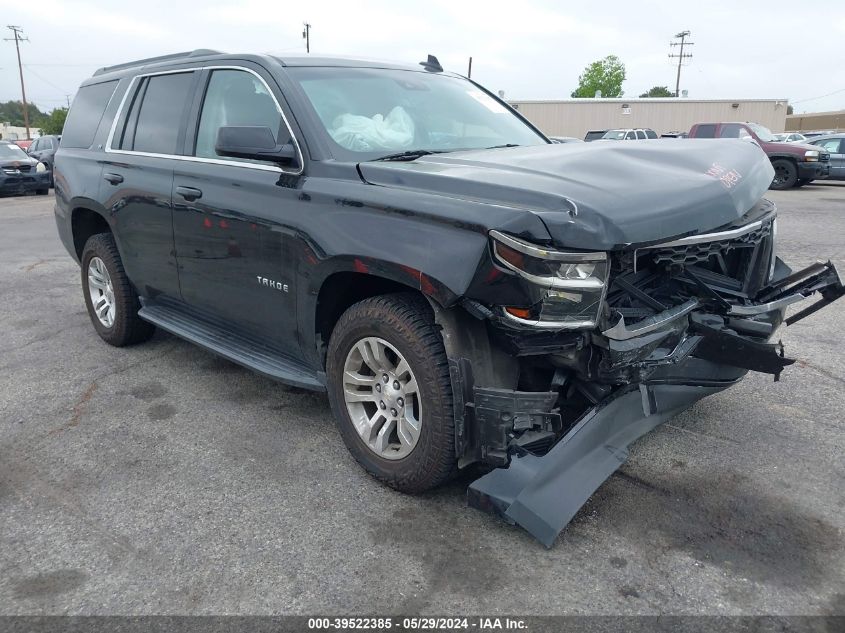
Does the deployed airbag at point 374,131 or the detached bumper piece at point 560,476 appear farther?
the deployed airbag at point 374,131

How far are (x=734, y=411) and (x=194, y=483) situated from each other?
300 cm

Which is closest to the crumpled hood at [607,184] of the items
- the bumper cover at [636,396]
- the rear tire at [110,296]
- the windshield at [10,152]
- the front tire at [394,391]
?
the bumper cover at [636,396]

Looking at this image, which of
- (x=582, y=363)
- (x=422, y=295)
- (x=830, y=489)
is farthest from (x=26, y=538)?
(x=830, y=489)

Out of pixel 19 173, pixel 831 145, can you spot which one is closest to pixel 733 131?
pixel 831 145

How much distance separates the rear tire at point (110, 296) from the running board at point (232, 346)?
0.85 feet

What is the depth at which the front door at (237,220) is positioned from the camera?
3.44 meters

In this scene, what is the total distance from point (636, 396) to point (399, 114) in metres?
1.97

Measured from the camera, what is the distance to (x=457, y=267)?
8.39ft

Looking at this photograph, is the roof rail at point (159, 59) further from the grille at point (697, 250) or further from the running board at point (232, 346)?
the grille at point (697, 250)

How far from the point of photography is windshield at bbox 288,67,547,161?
3498mm

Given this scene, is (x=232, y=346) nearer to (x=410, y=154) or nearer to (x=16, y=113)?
(x=410, y=154)

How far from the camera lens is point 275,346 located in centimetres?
373

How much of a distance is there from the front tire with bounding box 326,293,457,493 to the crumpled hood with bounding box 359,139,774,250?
1.86ft

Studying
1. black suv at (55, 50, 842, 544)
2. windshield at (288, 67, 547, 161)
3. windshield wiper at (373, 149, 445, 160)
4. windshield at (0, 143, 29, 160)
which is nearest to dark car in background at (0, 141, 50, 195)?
windshield at (0, 143, 29, 160)
